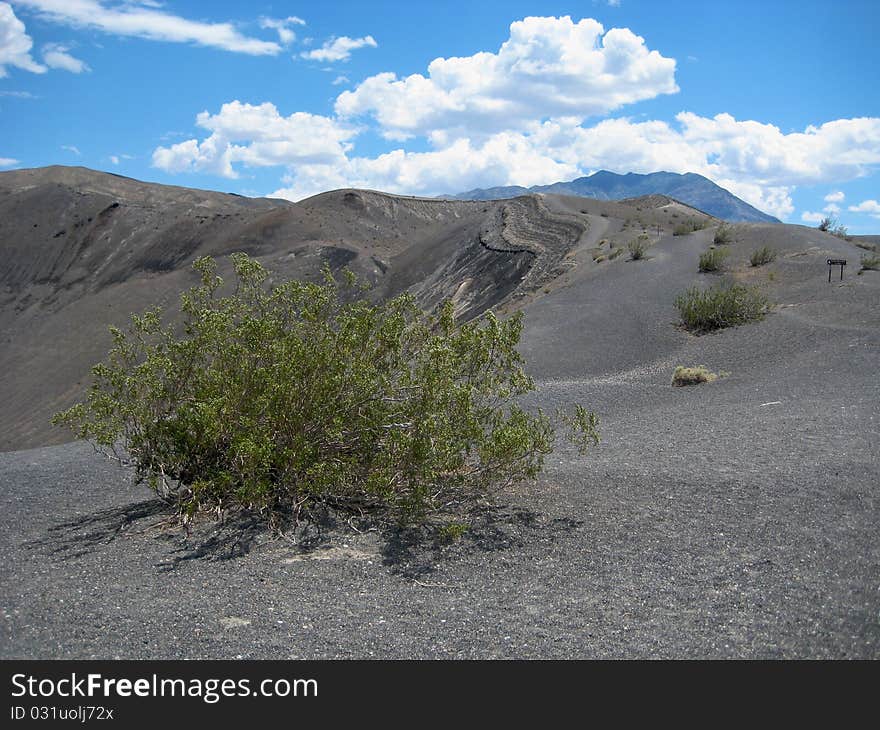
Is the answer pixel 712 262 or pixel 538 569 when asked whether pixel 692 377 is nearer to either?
pixel 538 569

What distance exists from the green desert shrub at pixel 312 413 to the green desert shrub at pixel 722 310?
14.7m

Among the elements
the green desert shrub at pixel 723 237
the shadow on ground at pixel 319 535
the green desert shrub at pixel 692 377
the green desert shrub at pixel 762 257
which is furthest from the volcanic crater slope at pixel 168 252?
the shadow on ground at pixel 319 535

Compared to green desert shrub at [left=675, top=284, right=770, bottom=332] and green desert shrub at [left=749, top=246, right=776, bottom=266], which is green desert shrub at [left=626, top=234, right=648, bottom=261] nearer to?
green desert shrub at [left=749, top=246, right=776, bottom=266]

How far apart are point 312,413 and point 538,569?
8.58ft

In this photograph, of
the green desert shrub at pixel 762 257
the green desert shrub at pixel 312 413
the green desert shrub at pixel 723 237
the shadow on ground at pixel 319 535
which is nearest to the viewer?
the shadow on ground at pixel 319 535

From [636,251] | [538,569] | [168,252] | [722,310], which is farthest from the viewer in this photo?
[168,252]

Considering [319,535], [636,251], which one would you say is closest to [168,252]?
[636,251]

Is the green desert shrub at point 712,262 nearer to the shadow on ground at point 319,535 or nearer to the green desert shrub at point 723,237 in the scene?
the green desert shrub at point 723,237

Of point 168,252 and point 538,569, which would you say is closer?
point 538,569

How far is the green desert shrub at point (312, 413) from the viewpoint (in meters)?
7.55

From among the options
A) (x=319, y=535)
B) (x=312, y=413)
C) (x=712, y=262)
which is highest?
(x=712, y=262)

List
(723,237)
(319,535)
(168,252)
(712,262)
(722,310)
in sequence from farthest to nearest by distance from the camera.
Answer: (168,252)
(723,237)
(712,262)
(722,310)
(319,535)

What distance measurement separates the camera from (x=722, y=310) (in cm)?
2209

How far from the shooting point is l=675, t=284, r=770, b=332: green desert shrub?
2205cm
